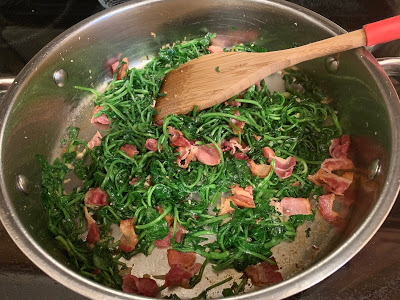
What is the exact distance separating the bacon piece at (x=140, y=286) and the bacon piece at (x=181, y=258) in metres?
0.20

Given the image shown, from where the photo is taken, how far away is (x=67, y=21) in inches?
153

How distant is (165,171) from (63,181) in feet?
2.89

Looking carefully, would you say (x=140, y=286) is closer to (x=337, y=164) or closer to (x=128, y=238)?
(x=128, y=238)

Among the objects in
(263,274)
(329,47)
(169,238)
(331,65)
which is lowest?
(263,274)

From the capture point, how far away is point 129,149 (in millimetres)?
3055

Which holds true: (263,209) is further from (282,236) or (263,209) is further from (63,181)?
(63,181)

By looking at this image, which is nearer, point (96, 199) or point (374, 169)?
point (374, 169)

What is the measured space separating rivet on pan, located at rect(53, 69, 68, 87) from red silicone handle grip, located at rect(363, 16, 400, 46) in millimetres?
2382

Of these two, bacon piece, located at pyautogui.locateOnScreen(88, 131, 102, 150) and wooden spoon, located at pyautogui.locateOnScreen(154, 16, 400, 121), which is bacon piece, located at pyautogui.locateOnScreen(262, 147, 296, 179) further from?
bacon piece, located at pyautogui.locateOnScreen(88, 131, 102, 150)

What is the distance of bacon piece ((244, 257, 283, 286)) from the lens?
2.45m

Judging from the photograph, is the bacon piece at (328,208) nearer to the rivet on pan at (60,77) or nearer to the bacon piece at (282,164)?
the bacon piece at (282,164)

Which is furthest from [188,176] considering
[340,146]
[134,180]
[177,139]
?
[340,146]

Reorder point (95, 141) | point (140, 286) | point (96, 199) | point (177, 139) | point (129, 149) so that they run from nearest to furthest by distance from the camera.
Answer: point (140, 286) → point (96, 199) → point (177, 139) → point (129, 149) → point (95, 141)

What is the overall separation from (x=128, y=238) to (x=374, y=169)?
5.98ft
